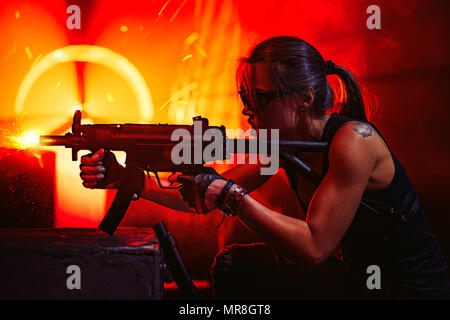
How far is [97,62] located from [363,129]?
1.51 metres

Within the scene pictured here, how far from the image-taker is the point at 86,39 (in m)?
2.02

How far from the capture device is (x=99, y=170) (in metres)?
1.30

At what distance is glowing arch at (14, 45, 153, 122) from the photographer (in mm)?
2000

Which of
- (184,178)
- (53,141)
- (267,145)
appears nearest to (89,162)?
(53,141)

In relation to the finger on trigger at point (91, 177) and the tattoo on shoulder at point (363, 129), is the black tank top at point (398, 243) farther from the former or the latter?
the finger on trigger at point (91, 177)

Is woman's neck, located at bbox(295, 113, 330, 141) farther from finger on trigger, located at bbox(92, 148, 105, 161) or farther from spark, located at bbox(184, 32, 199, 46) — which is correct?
spark, located at bbox(184, 32, 199, 46)

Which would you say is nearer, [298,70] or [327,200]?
[327,200]

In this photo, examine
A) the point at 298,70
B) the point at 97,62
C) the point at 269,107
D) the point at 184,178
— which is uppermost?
the point at 97,62

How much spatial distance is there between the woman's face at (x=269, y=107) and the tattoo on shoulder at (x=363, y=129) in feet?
0.71

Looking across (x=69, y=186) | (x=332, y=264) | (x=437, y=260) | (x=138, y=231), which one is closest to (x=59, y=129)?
(x=69, y=186)

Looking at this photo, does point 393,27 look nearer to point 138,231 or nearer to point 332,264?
point 332,264

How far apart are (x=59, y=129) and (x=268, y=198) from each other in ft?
4.04

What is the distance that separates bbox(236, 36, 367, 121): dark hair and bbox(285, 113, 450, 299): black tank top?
16 cm

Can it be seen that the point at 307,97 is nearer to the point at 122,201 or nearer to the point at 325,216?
the point at 325,216
